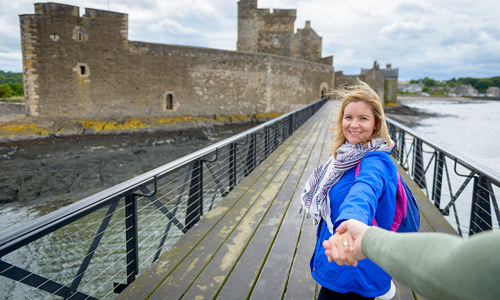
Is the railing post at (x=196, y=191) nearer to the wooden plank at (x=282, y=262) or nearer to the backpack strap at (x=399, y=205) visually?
the wooden plank at (x=282, y=262)

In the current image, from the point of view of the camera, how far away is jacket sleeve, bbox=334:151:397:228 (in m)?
0.92

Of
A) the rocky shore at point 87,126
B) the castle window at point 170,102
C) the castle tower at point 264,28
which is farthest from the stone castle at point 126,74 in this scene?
the castle tower at point 264,28

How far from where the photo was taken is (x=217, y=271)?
202cm

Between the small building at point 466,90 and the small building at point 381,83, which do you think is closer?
the small building at point 381,83

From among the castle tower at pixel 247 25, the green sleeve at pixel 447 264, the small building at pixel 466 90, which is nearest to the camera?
the green sleeve at pixel 447 264

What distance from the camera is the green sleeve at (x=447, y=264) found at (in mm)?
386

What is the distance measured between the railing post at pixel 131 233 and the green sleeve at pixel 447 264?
5.80 feet

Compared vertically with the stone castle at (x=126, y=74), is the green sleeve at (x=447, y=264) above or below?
below

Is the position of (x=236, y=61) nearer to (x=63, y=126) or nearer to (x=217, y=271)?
(x=63, y=126)

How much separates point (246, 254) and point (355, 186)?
142cm

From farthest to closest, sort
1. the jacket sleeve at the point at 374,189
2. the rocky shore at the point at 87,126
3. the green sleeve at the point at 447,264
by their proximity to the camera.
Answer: the rocky shore at the point at 87,126 < the jacket sleeve at the point at 374,189 < the green sleeve at the point at 447,264

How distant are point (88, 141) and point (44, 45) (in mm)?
4516

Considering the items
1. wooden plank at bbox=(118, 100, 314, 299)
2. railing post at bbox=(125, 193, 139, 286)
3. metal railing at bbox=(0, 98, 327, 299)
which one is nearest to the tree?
metal railing at bbox=(0, 98, 327, 299)

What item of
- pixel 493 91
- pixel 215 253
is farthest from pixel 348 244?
pixel 493 91
